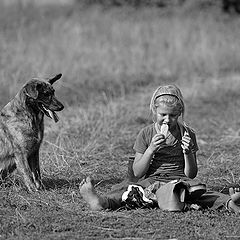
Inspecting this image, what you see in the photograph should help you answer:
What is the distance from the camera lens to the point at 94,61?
13.9 metres

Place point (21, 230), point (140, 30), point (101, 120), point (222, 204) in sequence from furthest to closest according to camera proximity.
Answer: point (140, 30)
point (101, 120)
point (222, 204)
point (21, 230)

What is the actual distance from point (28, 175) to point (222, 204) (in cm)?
194

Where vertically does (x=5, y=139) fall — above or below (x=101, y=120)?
above

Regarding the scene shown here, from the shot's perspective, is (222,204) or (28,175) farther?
(28,175)

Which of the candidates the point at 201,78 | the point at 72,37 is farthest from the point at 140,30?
the point at 201,78

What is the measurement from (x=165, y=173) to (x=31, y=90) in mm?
1567

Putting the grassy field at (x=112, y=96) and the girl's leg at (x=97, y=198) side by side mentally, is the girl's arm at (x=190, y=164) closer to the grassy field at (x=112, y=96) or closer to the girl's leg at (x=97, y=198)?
the grassy field at (x=112, y=96)

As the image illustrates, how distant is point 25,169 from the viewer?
598cm

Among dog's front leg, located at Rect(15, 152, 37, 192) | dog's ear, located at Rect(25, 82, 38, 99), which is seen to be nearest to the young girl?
dog's front leg, located at Rect(15, 152, 37, 192)

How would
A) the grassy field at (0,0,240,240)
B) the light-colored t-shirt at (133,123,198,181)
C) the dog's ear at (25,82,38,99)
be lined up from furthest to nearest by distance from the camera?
1. the dog's ear at (25,82,38,99)
2. the light-colored t-shirt at (133,123,198,181)
3. the grassy field at (0,0,240,240)

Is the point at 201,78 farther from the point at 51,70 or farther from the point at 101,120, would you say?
the point at 101,120

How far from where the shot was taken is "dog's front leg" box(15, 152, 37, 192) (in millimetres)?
5965

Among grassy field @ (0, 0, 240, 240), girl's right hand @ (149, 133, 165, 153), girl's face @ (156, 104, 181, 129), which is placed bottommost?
grassy field @ (0, 0, 240, 240)

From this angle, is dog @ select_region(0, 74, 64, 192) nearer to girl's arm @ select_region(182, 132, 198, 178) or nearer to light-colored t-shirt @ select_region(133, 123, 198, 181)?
light-colored t-shirt @ select_region(133, 123, 198, 181)
